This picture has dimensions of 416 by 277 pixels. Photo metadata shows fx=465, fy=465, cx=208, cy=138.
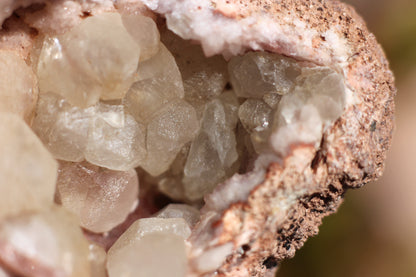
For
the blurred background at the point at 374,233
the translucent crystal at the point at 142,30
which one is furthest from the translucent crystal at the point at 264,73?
the blurred background at the point at 374,233

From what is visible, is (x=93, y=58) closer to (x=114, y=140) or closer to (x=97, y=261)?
(x=114, y=140)

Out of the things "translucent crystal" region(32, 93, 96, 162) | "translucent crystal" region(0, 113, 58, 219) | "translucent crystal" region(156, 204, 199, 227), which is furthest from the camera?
"translucent crystal" region(156, 204, 199, 227)

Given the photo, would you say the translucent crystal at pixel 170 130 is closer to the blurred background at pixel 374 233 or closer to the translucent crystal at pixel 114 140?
the translucent crystal at pixel 114 140

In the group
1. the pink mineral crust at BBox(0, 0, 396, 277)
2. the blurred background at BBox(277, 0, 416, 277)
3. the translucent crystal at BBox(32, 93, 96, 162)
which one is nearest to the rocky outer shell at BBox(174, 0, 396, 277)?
the pink mineral crust at BBox(0, 0, 396, 277)

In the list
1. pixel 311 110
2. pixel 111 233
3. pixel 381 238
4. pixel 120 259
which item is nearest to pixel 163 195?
pixel 111 233

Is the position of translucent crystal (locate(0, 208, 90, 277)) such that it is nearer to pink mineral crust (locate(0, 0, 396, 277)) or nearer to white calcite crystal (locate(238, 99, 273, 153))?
pink mineral crust (locate(0, 0, 396, 277))

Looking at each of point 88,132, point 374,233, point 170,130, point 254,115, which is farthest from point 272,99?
point 374,233
